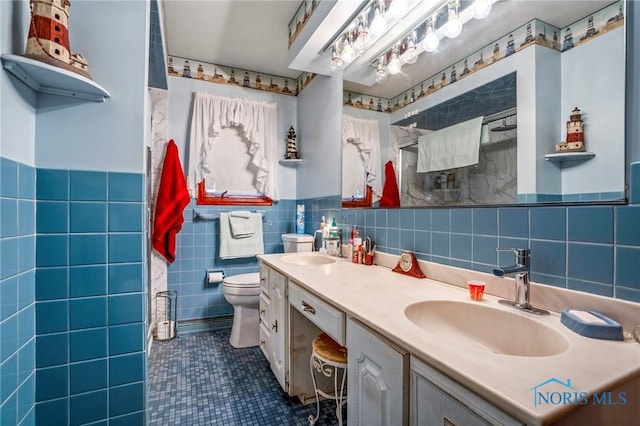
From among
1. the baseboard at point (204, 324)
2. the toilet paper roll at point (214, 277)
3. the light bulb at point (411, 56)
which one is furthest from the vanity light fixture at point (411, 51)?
the baseboard at point (204, 324)

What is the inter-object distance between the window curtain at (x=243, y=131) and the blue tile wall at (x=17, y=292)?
180cm

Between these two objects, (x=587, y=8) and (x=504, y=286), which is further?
(x=504, y=286)

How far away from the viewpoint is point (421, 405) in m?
0.65

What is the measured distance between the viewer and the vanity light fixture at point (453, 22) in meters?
1.23

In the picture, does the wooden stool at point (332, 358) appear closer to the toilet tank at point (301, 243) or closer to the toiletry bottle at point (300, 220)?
the toilet tank at point (301, 243)

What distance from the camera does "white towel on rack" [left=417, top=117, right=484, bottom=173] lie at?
1.19 meters

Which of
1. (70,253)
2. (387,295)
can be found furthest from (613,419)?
(70,253)

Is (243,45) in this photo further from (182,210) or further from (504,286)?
(504,286)

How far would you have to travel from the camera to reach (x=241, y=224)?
270 centimetres

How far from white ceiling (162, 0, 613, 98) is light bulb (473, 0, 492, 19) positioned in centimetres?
2

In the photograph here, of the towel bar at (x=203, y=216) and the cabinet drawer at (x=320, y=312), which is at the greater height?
the towel bar at (x=203, y=216)

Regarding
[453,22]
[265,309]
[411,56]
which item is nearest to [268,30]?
[411,56]

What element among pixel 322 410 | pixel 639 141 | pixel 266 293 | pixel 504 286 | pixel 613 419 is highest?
pixel 639 141

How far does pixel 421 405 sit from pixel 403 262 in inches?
31.7
